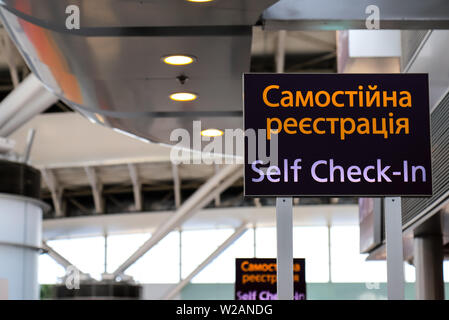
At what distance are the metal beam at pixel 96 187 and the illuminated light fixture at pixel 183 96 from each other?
31135mm

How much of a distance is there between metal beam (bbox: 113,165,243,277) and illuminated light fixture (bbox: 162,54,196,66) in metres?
27.6

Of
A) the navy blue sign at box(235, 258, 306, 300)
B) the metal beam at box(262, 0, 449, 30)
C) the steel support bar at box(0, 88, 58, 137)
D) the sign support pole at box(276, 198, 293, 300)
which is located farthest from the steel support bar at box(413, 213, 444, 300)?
the steel support bar at box(0, 88, 58, 137)

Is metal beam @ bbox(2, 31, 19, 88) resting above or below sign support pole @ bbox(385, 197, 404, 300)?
above

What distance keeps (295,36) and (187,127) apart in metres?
19.4

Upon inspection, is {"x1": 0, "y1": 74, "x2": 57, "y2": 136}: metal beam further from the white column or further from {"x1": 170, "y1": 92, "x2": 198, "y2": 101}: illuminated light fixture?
{"x1": 170, "y1": 92, "x2": 198, "y2": 101}: illuminated light fixture

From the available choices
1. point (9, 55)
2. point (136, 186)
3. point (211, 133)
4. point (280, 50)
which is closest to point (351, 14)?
point (211, 133)

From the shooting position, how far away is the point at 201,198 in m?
42.1

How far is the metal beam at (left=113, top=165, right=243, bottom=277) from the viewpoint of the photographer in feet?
134

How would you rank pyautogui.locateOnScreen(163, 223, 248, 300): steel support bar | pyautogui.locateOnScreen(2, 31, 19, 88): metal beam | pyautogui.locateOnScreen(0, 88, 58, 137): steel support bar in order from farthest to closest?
pyautogui.locateOnScreen(163, 223, 248, 300): steel support bar < pyautogui.locateOnScreen(2, 31, 19, 88): metal beam < pyautogui.locateOnScreen(0, 88, 58, 137): steel support bar
